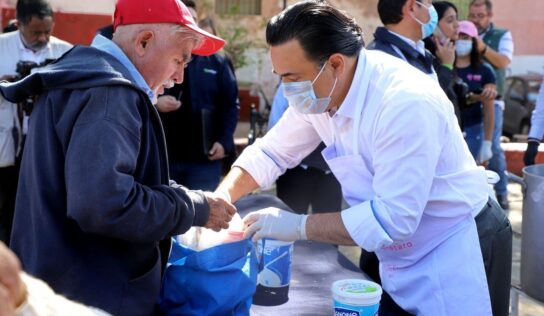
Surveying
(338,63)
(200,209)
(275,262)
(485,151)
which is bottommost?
(485,151)

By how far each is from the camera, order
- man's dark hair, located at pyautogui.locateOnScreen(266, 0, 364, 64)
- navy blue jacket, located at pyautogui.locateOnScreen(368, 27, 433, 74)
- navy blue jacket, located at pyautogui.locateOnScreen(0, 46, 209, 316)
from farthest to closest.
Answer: navy blue jacket, located at pyautogui.locateOnScreen(368, 27, 433, 74) → man's dark hair, located at pyautogui.locateOnScreen(266, 0, 364, 64) → navy blue jacket, located at pyautogui.locateOnScreen(0, 46, 209, 316)

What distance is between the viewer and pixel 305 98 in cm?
215

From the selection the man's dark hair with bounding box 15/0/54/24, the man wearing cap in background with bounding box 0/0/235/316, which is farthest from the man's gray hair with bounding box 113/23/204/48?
the man's dark hair with bounding box 15/0/54/24

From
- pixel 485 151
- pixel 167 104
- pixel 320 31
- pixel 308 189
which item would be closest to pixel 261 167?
pixel 320 31

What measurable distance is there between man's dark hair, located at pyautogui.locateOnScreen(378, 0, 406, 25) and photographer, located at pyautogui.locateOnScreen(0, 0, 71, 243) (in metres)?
2.05

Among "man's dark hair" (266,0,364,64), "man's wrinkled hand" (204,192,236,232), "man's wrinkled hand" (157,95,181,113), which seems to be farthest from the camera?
"man's wrinkled hand" (157,95,181,113)

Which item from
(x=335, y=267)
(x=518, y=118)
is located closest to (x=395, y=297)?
(x=335, y=267)

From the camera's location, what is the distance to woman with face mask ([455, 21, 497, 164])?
5.50 meters

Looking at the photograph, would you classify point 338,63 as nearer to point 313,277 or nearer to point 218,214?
point 218,214

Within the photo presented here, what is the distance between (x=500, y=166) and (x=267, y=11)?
7.11 m

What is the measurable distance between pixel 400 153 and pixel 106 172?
0.77 meters

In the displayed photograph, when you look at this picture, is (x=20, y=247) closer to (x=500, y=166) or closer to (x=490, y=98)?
(x=490, y=98)

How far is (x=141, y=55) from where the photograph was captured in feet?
6.04

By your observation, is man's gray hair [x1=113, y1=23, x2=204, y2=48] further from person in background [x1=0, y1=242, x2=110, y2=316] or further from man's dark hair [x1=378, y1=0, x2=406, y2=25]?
man's dark hair [x1=378, y1=0, x2=406, y2=25]
